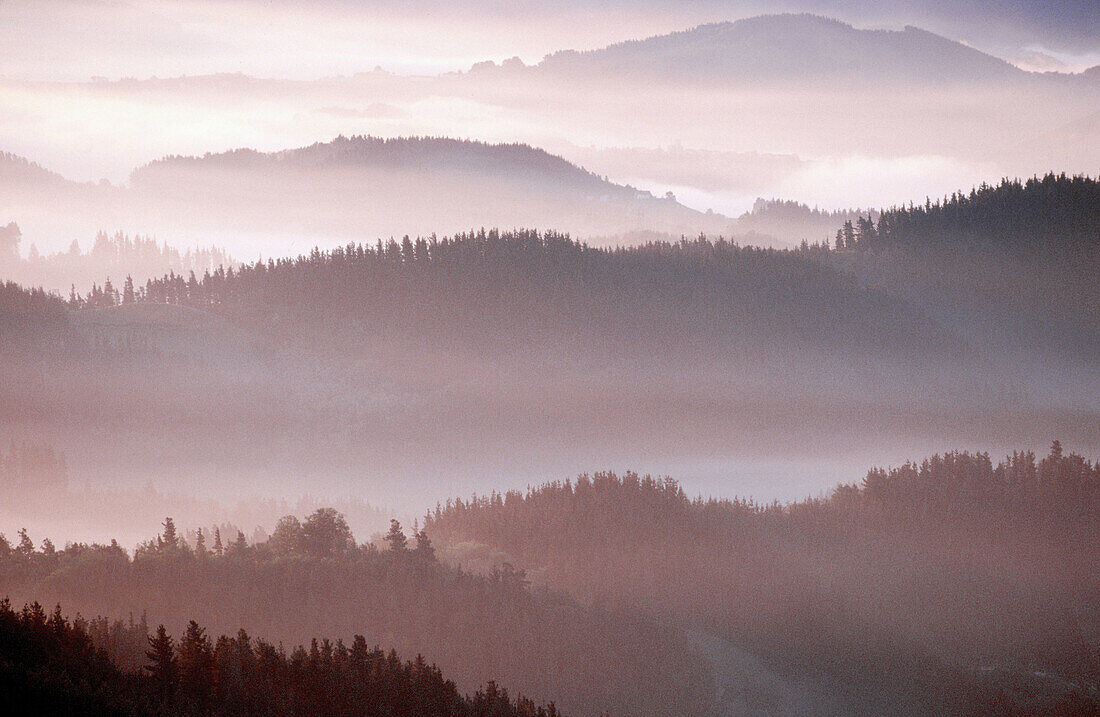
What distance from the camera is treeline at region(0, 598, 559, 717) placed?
7538 cm

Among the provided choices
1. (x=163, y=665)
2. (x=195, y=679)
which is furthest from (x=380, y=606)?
(x=163, y=665)

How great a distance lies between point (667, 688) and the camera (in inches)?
6629

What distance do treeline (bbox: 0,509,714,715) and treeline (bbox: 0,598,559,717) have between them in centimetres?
1088

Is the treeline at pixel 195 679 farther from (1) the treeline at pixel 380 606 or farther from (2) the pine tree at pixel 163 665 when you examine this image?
(1) the treeline at pixel 380 606

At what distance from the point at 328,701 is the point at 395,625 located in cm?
4319

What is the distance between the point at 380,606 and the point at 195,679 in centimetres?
5628

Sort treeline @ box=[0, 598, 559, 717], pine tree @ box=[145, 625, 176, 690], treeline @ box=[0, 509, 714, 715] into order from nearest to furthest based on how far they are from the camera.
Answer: treeline @ box=[0, 598, 559, 717] → pine tree @ box=[145, 625, 176, 690] → treeline @ box=[0, 509, 714, 715]

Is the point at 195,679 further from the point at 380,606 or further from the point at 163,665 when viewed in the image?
the point at 380,606

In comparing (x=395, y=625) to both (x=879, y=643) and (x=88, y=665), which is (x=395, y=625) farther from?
(x=879, y=643)

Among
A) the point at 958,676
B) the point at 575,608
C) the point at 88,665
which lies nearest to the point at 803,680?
the point at 958,676

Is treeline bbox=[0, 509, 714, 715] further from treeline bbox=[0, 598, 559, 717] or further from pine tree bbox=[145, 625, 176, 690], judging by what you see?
pine tree bbox=[145, 625, 176, 690]

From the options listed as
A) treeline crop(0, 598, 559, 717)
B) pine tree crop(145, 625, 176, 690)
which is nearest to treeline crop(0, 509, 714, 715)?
treeline crop(0, 598, 559, 717)

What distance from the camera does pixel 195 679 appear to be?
9056 centimetres

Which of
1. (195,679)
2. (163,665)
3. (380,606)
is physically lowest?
(380,606)
